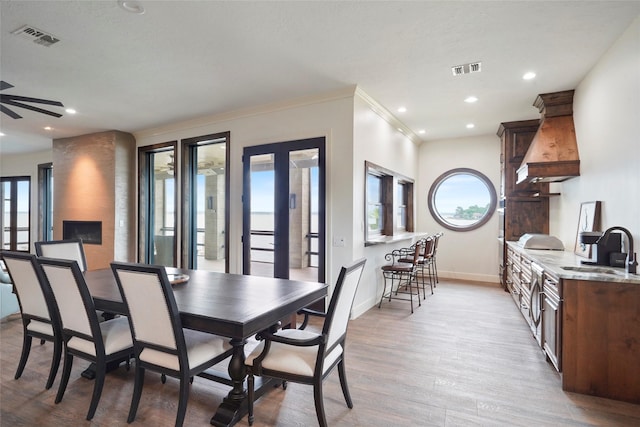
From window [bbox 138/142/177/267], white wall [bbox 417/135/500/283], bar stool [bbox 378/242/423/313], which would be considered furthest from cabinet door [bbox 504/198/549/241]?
window [bbox 138/142/177/267]

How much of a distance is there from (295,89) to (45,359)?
3.73m

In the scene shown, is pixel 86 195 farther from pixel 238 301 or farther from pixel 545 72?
pixel 545 72

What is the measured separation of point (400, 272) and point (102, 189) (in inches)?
218

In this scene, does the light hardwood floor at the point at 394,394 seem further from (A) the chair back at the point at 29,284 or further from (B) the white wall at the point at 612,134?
(B) the white wall at the point at 612,134

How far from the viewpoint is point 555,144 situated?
13.1 ft

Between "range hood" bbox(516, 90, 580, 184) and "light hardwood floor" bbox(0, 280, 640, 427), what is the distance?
6.56 feet

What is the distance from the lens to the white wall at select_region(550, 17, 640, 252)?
2542 mm

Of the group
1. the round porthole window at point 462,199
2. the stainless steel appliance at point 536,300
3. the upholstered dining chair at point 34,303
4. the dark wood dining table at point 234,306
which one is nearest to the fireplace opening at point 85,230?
the upholstered dining chair at point 34,303

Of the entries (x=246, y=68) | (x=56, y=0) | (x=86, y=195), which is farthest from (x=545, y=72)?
(x=86, y=195)

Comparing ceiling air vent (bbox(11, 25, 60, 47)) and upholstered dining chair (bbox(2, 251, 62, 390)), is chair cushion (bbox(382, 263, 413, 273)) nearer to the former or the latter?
upholstered dining chair (bbox(2, 251, 62, 390))

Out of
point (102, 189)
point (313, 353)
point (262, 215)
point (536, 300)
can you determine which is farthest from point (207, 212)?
point (536, 300)

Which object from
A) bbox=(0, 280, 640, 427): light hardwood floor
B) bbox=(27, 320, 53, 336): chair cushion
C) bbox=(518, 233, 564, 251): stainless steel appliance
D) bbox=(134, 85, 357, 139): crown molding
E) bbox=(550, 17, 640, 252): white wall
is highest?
bbox=(134, 85, 357, 139): crown molding

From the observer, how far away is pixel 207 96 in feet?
14.0

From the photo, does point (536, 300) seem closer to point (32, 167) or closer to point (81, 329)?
point (81, 329)
